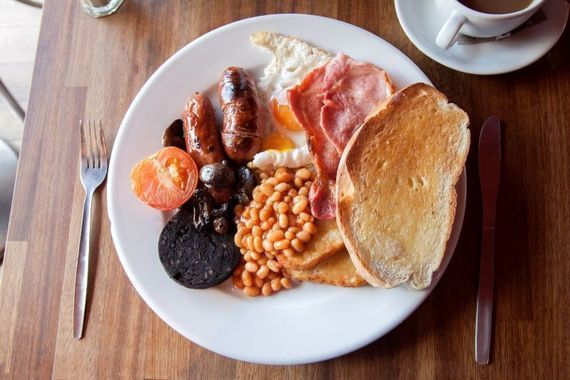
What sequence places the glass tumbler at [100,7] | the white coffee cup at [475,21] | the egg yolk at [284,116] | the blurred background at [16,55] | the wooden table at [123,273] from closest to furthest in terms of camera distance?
the white coffee cup at [475,21]
the wooden table at [123,273]
the egg yolk at [284,116]
the glass tumbler at [100,7]
the blurred background at [16,55]

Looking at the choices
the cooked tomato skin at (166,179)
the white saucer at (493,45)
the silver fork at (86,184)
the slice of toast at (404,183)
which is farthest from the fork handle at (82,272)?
the white saucer at (493,45)

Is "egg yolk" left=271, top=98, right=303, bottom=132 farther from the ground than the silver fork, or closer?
farther from the ground

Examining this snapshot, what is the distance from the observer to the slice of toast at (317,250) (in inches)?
64.4

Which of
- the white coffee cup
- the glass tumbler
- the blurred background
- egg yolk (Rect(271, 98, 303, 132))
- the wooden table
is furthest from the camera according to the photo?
the blurred background

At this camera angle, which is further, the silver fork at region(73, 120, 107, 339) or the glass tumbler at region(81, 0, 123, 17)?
the glass tumbler at region(81, 0, 123, 17)

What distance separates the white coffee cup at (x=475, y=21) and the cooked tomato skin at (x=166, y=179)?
861 mm

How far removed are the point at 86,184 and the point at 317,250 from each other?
2.65ft

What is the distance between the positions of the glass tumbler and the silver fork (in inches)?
16.5

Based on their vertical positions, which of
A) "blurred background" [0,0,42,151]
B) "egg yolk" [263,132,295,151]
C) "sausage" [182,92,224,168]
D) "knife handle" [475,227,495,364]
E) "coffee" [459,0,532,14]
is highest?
"coffee" [459,0,532,14]

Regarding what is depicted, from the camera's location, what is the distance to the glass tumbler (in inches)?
78.0

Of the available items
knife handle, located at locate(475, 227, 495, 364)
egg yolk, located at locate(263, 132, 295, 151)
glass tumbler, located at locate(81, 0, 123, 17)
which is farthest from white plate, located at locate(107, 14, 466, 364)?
glass tumbler, located at locate(81, 0, 123, 17)

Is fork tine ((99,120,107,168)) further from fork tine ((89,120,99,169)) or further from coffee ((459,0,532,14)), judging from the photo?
coffee ((459,0,532,14))

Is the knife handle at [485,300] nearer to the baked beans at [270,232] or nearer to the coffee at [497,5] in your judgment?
the baked beans at [270,232]

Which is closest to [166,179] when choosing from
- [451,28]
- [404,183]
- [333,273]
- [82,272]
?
[82,272]
